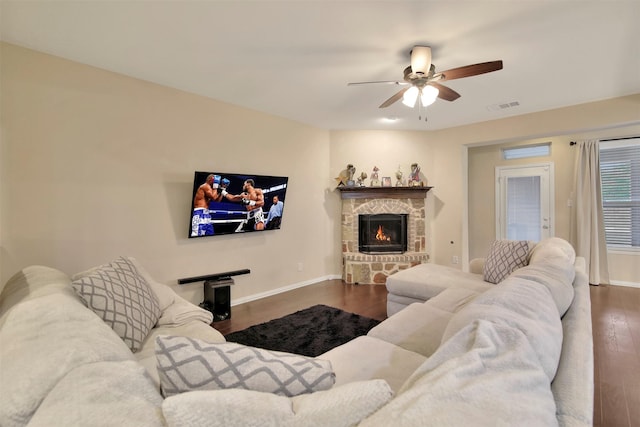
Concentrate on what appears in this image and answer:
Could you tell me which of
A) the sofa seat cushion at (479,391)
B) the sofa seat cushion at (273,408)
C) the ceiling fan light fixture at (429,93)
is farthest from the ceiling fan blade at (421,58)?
the sofa seat cushion at (273,408)

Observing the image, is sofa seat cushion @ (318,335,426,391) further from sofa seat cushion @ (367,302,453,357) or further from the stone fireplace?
the stone fireplace

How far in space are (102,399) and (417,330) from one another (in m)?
1.70

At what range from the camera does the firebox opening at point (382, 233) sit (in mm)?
5434

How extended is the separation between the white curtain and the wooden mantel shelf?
235 cm

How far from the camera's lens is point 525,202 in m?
5.76

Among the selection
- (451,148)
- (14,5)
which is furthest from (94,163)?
(451,148)

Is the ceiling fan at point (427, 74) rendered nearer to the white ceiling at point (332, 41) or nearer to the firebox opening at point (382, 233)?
the white ceiling at point (332, 41)

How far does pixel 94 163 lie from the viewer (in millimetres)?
2900

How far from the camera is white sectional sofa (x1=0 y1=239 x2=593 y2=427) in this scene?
70 centimetres

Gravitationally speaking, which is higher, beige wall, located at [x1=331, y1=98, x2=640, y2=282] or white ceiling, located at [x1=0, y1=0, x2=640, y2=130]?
white ceiling, located at [x1=0, y1=0, x2=640, y2=130]

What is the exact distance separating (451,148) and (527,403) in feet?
16.6

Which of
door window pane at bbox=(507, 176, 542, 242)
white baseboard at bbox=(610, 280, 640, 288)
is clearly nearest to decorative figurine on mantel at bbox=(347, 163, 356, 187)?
door window pane at bbox=(507, 176, 542, 242)

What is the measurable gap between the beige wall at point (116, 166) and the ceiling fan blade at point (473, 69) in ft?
8.46

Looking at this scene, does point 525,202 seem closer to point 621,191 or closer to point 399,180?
point 621,191
